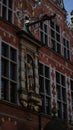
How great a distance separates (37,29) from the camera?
18.3 metres

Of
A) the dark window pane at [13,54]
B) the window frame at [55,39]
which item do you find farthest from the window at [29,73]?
the window frame at [55,39]

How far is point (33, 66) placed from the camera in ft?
56.0

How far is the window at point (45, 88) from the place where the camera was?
57.2ft

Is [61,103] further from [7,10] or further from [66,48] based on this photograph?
[7,10]

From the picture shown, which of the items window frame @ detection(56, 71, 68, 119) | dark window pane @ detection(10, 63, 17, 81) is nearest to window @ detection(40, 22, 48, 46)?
window frame @ detection(56, 71, 68, 119)

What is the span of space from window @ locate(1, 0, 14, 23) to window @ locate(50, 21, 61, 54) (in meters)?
3.53

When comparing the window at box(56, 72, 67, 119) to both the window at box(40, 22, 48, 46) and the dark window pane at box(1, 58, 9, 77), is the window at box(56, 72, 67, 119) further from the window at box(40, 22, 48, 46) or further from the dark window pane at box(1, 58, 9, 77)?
the dark window pane at box(1, 58, 9, 77)

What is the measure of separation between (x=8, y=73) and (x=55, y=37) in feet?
17.9

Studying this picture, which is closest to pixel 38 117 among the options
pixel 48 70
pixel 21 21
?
pixel 48 70

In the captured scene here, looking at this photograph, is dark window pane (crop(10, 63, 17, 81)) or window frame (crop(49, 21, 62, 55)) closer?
dark window pane (crop(10, 63, 17, 81))

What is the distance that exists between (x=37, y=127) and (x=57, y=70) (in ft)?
13.1

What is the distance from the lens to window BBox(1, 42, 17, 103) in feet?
49.4

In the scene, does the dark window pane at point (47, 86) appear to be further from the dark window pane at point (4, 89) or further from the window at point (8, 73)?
the dark window pane at point (4, 89)

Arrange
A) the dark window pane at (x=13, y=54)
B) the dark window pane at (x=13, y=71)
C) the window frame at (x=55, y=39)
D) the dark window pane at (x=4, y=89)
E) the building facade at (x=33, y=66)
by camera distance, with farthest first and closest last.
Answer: the window frame at (x=55, y=39)
the dark window pane at (x=13, y=54)
the dark window pane at (x=13, y=71)
the building facade at (x=33, y=66)
the dark window pane at (x=4, y=89)
